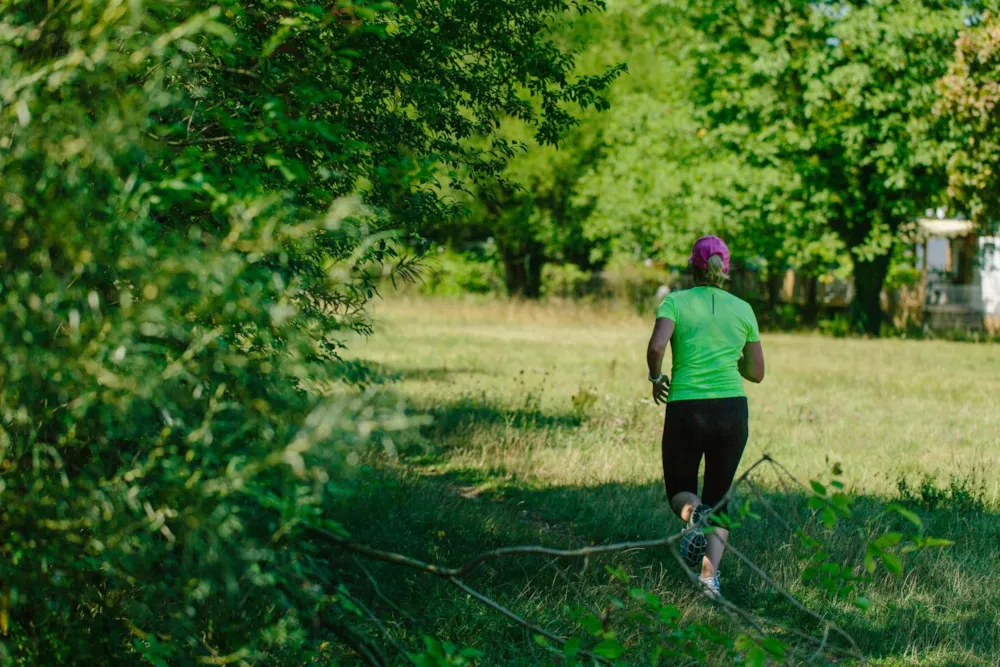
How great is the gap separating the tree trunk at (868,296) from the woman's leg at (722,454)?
2440cm

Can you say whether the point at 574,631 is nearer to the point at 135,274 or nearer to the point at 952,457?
the point at 135,274

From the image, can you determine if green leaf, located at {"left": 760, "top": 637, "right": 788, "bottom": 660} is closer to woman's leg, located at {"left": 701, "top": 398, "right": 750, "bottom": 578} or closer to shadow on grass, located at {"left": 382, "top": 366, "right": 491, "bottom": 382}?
woman's leg, located at {"left": 701, "top": 398, "right": 750, "bottom": 578}

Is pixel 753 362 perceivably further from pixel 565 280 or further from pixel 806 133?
pixel 565 280

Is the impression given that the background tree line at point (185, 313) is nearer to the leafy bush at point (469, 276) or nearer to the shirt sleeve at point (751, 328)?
the shirt sleeve at point (751, 328)

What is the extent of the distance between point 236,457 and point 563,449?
6611mm

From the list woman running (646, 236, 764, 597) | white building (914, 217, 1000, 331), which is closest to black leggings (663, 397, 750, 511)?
woman running (646, 236, 764, 597)

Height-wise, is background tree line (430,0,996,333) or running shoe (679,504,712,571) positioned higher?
background tree line (430,0,996,333)

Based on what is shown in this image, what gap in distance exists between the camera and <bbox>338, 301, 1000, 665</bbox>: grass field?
4879 millimetres

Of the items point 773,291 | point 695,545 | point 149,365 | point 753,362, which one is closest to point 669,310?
point 753,362

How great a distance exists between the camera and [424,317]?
32406mm

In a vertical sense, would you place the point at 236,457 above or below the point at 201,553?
above

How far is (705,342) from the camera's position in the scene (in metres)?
5.22

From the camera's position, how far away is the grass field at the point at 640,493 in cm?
488

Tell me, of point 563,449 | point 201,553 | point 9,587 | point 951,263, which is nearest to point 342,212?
point 201,553
